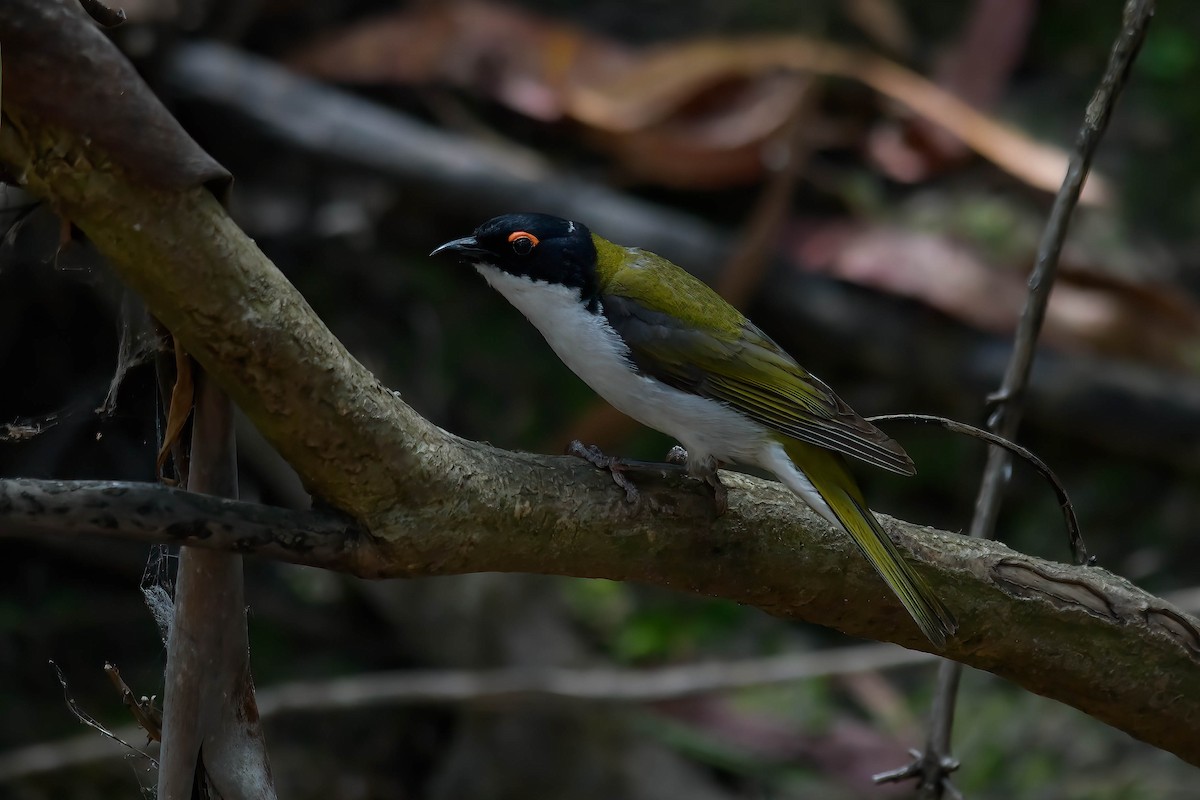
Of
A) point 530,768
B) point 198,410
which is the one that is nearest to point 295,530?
point 198,410

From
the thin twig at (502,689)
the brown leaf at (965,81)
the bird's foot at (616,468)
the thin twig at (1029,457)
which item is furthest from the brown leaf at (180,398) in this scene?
the brown leaf at (965,81)

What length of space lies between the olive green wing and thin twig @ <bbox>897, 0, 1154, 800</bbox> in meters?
0.35

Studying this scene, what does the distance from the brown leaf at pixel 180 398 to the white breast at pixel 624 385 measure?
1169 millimetres

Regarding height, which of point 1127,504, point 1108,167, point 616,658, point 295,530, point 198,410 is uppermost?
point 1108,167

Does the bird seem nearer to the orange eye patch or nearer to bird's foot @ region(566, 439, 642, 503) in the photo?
the orange eye patch

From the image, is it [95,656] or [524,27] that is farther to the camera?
[524,27]

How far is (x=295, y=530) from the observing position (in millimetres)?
1692

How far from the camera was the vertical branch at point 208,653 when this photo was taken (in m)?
1.70

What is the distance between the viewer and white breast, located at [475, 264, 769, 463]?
104 inches

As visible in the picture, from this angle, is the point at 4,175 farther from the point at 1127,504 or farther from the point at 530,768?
the point at 1127,504

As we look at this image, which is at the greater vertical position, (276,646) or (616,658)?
(616,658)

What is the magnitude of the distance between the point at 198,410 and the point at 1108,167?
18.9 feet

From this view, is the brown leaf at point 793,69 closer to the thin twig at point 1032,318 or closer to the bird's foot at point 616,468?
the thin twig at point 1032,318

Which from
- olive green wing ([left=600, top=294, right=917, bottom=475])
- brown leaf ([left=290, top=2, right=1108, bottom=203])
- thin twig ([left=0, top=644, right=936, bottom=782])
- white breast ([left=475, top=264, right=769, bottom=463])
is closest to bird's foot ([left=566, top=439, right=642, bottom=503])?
white breast ([left=475, top=264, right=769, bottom=463])
